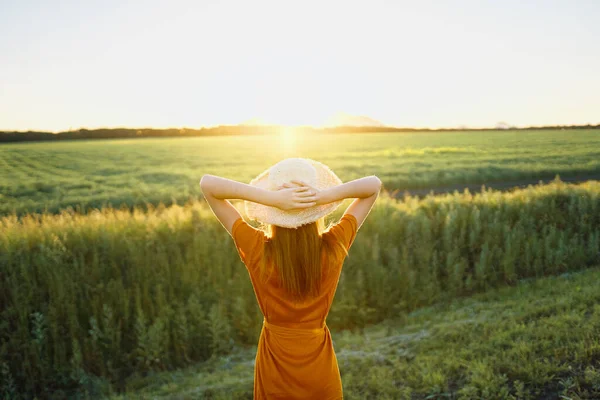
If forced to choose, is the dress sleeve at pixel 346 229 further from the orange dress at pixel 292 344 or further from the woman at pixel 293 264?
the orange dress at pixel 292 344

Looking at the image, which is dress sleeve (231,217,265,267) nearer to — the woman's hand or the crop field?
the woman's hand

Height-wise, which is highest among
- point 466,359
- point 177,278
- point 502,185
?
point 177,278

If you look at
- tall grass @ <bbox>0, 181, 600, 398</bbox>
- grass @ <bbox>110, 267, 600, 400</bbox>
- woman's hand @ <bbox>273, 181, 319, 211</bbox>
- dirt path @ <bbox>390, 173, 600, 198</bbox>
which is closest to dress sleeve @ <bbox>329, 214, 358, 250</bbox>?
woman's hand @ <bbox>273, 181, 319, 211</bbox>

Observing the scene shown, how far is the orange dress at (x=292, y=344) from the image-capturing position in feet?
7.78

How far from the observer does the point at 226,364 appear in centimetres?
623

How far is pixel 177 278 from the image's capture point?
24.7 feet

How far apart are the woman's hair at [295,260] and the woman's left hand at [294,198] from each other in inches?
5.1

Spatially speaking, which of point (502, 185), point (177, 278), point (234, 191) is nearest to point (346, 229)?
point (234, 191)

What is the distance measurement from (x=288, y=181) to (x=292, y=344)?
2.67 ft

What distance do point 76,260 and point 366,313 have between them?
4.56 m

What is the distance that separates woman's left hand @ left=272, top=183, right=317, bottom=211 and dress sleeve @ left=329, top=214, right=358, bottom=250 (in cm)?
38

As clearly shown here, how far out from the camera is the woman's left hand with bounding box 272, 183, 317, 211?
7.15 feet

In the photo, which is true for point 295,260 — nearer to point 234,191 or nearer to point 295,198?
point 295,198

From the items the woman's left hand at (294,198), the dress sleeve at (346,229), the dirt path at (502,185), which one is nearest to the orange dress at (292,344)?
the dress sleeve at (346,229)
